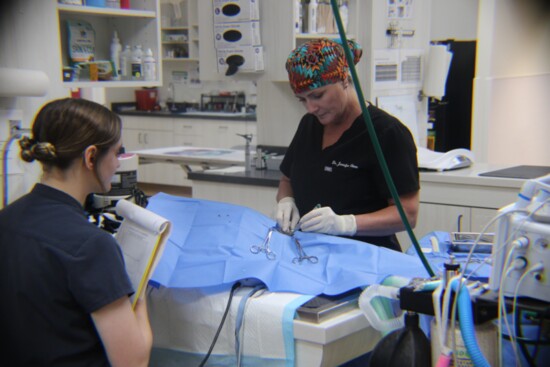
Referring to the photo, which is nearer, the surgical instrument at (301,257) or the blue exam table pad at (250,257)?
the blue exam table pad at (250,257)

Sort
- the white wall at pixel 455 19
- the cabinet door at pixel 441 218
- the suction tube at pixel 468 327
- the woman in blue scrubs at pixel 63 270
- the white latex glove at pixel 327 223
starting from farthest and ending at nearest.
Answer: the white wall at pixel 455 19, the cabinet door at pixel 441 218, the white latex glove at pixel 327 223, the woman in blue scrubs at pixel 63 270, the suction tube at pixel 468 327

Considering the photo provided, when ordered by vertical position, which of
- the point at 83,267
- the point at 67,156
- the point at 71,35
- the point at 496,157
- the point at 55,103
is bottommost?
the point at 496,157

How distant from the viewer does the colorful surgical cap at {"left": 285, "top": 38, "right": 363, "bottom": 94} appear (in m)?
2.04

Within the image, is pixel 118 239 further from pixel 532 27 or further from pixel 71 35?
pixel 532 27

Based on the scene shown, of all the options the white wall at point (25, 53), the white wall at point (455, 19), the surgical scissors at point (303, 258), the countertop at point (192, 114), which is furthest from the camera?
the countertop at point (192, 114)

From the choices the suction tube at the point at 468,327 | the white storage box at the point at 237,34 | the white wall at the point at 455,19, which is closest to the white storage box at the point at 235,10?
the white storage box at the point at 237,34

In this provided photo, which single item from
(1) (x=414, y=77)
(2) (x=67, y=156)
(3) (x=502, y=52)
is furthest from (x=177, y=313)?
(3) (x=502, y=52)

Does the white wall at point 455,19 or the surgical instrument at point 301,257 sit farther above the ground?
the white wall at point 455,19

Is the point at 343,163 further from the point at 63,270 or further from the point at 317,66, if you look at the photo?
the point at 63,270

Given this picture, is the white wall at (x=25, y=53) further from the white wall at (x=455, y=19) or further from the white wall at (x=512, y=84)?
the white wall at (x=455, y=19)

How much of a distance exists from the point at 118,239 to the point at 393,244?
0.97 meters

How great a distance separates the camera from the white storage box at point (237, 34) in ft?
10.9

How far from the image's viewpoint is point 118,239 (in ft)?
5.25

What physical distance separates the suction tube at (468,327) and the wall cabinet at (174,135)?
5571 mm
